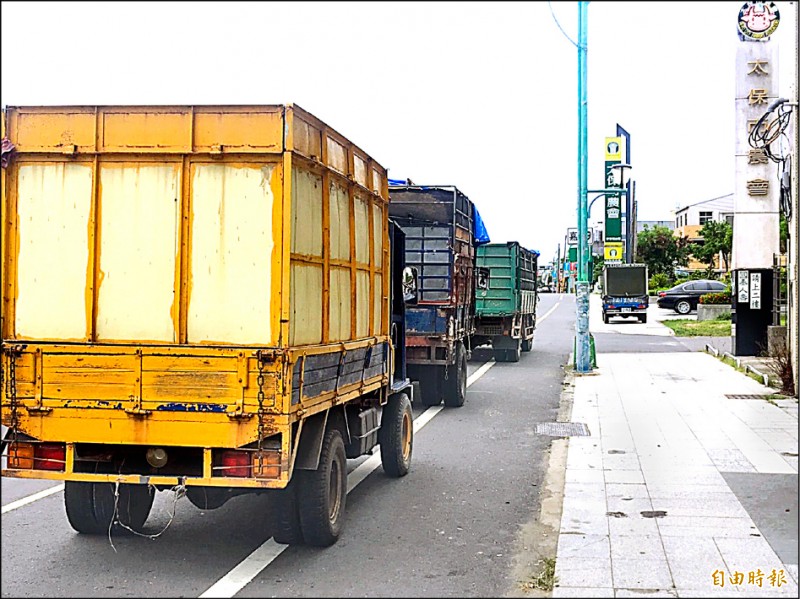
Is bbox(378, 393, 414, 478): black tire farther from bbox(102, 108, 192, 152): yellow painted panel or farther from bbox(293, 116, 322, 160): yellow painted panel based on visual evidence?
bbox(102, 108, 192, 152): yellow painted panel

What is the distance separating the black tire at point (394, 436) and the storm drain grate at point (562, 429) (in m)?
3.17

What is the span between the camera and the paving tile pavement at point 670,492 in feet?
19.0

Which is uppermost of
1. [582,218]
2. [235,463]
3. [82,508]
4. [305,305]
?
[582,218]

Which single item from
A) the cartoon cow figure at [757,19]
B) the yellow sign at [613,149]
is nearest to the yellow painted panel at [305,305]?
the cartoon cow figure at [757,19]

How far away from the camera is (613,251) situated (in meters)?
33.2

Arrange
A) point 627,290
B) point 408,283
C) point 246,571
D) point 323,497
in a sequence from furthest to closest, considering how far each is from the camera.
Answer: point 627,290, point 408,283, point 323,497, point 246,571

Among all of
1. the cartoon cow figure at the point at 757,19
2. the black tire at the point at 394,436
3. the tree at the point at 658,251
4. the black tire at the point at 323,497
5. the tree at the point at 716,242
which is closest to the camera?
the black tire at the point at 323,497

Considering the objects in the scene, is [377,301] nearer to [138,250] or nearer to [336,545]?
[336,545]

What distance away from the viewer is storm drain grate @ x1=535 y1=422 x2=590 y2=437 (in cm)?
1165

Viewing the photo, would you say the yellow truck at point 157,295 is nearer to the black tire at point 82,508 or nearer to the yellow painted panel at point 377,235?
the black tire at point 82,508

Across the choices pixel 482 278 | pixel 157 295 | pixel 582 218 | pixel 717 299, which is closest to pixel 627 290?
pixel 717 299

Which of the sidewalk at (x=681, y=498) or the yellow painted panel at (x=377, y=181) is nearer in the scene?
the sidewalk at (x=681, y=498)

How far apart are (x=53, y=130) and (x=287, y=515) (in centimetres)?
311

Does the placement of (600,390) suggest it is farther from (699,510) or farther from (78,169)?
(78,169)
